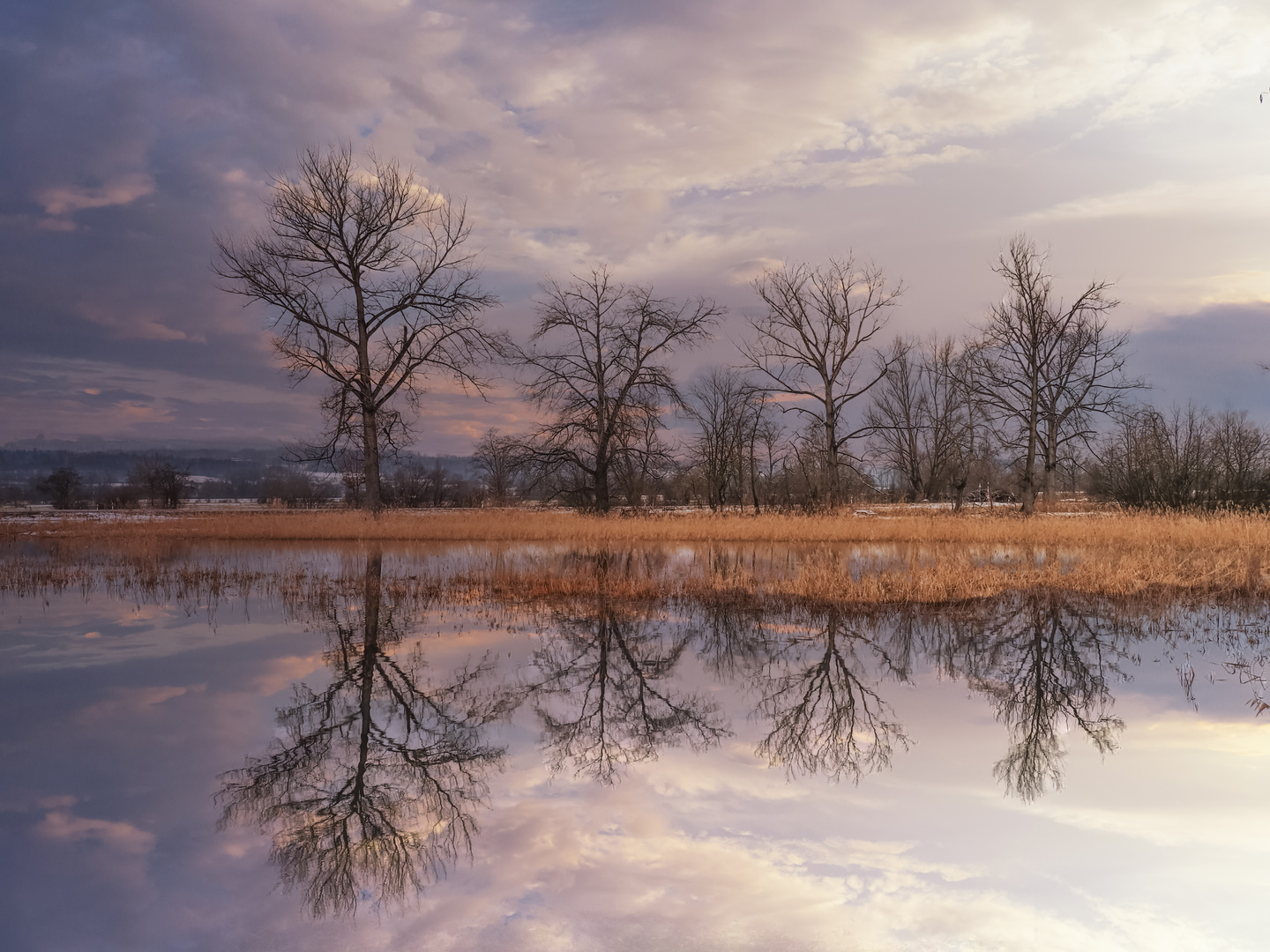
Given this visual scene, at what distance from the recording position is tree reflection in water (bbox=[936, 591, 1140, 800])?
6.08m

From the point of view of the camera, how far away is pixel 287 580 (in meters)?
15.3

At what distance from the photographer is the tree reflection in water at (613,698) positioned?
6.33 meters

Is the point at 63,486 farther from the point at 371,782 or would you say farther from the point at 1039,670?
the point at 1039,670

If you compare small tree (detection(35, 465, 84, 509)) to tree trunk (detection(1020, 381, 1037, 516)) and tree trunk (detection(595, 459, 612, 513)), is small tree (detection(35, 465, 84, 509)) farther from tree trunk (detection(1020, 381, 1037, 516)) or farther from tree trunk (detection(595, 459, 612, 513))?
tree trunk (detection(1020, 381, 1037, 516))

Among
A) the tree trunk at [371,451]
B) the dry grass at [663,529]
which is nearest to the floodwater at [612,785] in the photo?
the dry grass at [663,529]

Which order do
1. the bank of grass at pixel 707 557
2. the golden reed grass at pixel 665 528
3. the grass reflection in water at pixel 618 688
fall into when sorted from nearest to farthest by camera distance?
the grass reflection in water at pixel 618 688 < the bank of grass at pixel 707 557 < the golden reed grass at pixel 665 528

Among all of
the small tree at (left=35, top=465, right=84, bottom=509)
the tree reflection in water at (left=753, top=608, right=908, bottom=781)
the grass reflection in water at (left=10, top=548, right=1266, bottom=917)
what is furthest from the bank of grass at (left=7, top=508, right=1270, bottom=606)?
the small tree at (left=35, top=465, right=84, bottom=509)

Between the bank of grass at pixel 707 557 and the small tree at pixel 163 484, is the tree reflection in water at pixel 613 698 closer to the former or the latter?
the bank of grass at pixel 707 557

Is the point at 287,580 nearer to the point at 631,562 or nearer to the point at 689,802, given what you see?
the point at 631,562

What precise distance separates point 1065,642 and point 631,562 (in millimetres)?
9947

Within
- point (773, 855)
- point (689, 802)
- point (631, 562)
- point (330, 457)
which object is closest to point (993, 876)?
point (773, 855)

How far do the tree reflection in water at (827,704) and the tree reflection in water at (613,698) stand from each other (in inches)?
24.3

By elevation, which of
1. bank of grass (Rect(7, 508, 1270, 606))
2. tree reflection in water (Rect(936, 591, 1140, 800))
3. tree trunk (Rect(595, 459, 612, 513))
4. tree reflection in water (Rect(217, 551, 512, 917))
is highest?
tree trunk (Rect(595, 459, 612, 513))

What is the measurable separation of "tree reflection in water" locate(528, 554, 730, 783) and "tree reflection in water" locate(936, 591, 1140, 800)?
2.51 m
